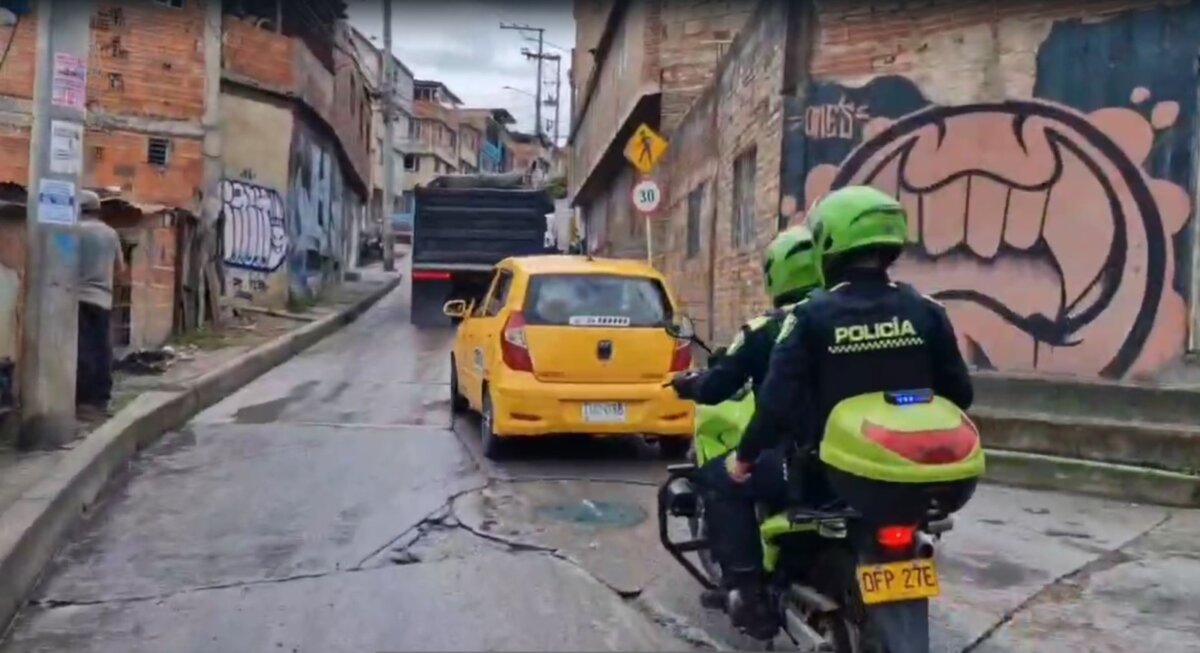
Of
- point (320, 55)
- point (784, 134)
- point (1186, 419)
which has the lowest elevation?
point (1186, 419)

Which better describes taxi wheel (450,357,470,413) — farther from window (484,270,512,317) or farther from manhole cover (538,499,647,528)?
manhole cover (538,499,647,528)

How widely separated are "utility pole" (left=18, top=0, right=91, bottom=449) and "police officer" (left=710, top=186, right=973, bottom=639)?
20.3 ft

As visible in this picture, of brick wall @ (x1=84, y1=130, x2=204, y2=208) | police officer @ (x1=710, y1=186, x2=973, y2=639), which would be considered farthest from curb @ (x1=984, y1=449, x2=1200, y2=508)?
brick wall @ (x1=84, y1=130, x2=204, y2=208)

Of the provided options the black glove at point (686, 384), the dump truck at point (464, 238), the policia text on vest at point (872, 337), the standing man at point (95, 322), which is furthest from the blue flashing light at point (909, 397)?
the dump truck at point (464, 238)

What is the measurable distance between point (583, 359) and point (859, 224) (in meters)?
5.43

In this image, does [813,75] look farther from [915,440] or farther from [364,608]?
[915,440]

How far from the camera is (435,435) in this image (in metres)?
10.9

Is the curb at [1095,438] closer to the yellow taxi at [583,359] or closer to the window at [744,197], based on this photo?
the yellow taxi at [583,359]

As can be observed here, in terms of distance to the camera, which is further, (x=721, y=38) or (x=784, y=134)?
(x=721, y=38)

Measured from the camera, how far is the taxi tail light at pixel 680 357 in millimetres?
9578

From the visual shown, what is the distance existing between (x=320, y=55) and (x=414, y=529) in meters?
23.3

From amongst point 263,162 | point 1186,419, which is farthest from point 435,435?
point 263,162

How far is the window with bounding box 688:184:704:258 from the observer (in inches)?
734

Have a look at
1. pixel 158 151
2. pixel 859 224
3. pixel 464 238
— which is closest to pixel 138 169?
pixel 158 151
